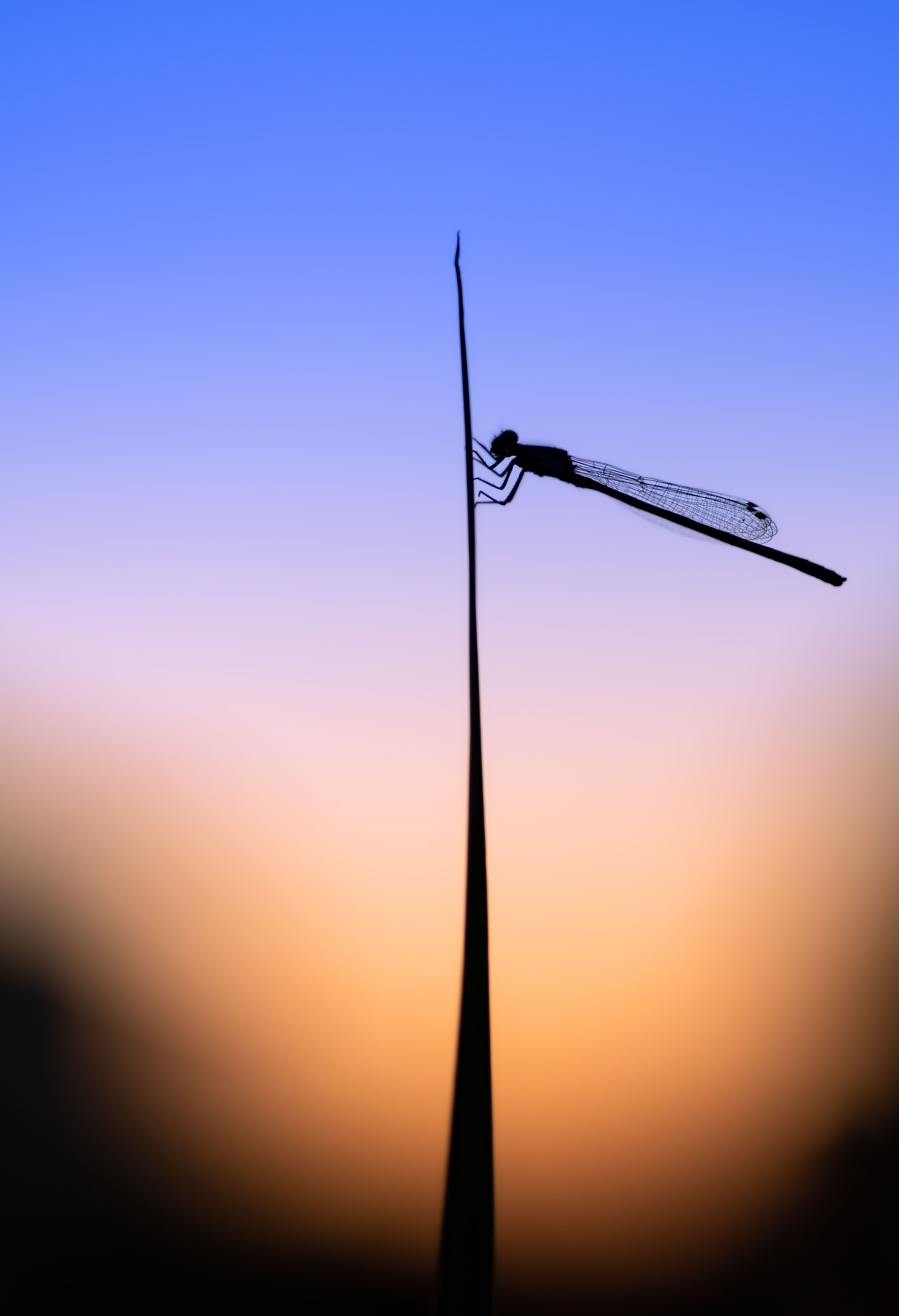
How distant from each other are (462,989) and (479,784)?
446 millimetres

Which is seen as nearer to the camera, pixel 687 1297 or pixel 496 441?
pixel 496 441

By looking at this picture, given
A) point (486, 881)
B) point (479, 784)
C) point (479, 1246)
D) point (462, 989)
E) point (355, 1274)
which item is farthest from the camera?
point (355, 1274)

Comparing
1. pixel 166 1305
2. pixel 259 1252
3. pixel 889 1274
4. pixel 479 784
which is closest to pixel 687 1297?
pixel 889 1274

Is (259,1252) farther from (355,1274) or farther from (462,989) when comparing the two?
(462,989)

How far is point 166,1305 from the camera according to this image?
39.0 meters

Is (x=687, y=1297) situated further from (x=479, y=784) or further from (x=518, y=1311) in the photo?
(x=479, y=784)

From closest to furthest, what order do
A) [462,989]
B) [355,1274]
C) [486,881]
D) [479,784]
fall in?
[462,989] < [486,881] < [479,784] < [355,1274]

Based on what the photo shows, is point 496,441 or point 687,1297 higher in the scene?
point 496,441

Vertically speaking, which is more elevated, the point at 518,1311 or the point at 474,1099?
the point at 474,1099

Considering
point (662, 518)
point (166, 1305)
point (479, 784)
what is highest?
point (662, 518)

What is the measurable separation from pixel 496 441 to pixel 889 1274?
47548mm

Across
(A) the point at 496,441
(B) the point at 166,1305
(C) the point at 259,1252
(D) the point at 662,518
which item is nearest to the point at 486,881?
(A) the point at 496,441

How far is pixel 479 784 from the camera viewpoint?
2105mm

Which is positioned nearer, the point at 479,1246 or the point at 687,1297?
the point at 479,1246
